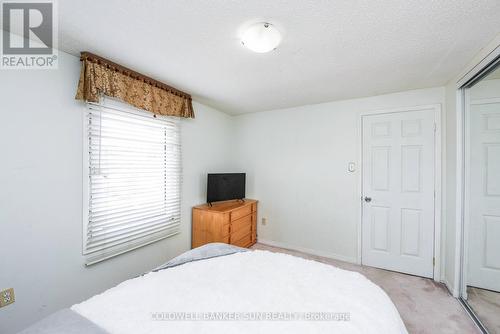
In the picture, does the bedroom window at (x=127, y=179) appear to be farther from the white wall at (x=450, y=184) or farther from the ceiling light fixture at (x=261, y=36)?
the white wall at (x=450, y=184)

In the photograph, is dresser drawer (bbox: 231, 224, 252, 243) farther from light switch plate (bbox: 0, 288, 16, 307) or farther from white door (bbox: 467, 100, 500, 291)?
white door (bbox: 467, 100, 500, 291)

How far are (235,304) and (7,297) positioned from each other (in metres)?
1.66

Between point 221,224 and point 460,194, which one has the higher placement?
point 460,194

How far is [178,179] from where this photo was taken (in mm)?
2773

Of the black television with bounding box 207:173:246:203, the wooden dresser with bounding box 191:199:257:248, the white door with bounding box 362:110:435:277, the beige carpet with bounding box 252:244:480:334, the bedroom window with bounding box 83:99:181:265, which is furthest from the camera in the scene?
the black television with bounding box 207:173:246:203

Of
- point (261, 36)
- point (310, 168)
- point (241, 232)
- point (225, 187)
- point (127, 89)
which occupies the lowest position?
point (241, 232)

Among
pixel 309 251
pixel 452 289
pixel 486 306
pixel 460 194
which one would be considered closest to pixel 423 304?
pixel 452 289

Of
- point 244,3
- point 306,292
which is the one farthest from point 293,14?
point 306,292

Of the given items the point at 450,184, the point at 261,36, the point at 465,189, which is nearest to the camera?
the point at 261,36

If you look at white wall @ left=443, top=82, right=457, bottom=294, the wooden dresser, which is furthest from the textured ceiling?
the wooden dresser

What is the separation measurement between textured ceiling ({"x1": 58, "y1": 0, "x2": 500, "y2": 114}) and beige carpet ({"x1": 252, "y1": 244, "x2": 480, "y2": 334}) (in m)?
2.30

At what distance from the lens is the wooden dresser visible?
2795 mm

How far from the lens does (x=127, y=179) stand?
7.12 ft
